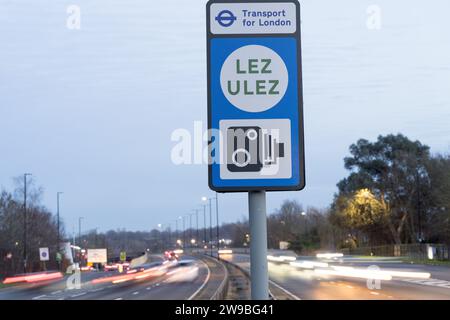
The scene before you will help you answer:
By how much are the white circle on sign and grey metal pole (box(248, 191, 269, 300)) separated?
1.65 feet

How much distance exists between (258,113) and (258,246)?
0.72 meters

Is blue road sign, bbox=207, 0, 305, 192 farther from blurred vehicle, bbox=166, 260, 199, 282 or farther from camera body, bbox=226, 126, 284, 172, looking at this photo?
blurred vehicle, bbox=166, 260, 199, 282

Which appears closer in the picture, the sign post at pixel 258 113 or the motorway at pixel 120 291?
the sign post at pixel 258 113

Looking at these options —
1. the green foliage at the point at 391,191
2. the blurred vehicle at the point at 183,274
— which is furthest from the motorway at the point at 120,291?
the green foliage at the point at 391,191

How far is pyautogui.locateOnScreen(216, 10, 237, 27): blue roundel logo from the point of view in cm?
394

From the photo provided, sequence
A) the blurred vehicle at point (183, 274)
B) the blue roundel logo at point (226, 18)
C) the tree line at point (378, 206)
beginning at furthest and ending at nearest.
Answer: the tree line at point (378, 206)
the blurred vehicle at point (183, 274)
the blue roundel logo at point (226, 18)

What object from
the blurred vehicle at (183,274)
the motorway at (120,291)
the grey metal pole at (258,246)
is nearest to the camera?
the grey metal pole at (258,246)

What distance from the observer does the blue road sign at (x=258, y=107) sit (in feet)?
12.6

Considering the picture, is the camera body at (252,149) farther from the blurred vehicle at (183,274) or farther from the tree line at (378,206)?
the tree line at (378,206)

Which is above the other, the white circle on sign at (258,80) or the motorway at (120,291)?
the white circle on sign at (258,80)

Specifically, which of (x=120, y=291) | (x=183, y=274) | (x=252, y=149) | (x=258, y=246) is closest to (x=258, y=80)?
(x=252, y=149)

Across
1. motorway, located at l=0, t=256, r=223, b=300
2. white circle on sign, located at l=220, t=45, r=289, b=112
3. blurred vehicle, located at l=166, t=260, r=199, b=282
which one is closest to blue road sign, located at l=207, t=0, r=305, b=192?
white circle on sign, located at l=220, t=45, r=289, b=112
